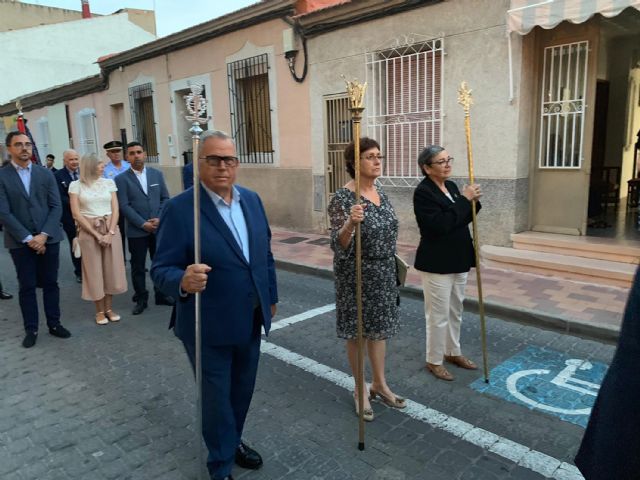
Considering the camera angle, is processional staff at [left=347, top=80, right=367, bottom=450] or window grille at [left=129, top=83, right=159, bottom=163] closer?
processional staff at [left=347, top=80, right=367, bottom=450]

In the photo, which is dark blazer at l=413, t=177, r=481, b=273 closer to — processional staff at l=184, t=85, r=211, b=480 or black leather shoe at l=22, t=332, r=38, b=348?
processional staff at l=184, t=85, r=211, b=480

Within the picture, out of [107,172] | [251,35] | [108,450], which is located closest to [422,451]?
[108,450]

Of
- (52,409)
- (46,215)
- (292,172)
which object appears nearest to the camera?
(52,409)

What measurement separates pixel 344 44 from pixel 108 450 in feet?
25.5

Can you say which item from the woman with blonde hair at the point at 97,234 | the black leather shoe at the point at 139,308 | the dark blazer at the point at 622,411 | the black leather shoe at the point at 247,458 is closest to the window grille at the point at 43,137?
the woman with blonde hair at the point at 97,234

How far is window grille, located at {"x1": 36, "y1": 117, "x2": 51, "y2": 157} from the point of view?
762 inches

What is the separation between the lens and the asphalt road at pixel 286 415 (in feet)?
9.45

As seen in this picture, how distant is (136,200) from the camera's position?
229 inches

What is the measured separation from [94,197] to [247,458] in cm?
369

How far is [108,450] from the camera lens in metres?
3.08

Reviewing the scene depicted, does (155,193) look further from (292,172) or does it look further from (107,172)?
(292,172)

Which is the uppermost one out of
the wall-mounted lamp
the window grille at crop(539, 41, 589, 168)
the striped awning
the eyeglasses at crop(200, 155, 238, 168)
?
the wall-mounted lamp

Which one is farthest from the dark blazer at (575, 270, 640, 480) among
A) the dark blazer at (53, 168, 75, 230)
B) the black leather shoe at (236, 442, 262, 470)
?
the dark blazer at (53, 168, 75, 230)

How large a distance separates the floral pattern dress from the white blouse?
3.22 m
